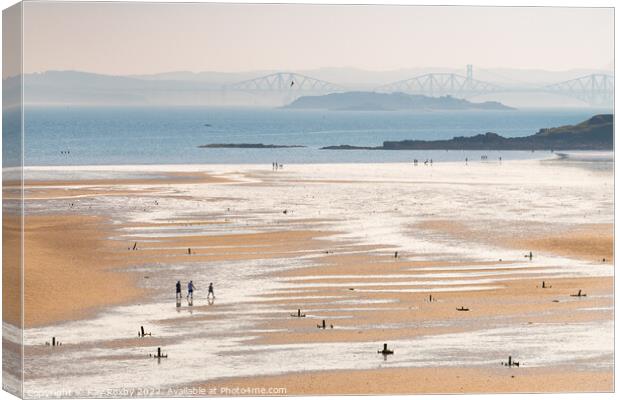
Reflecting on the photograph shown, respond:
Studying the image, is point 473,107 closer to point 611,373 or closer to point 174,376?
point 611,373

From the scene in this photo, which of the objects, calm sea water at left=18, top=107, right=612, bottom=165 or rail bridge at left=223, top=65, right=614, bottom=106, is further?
calm sea water at left=18, top=107, right=612, bottom=165

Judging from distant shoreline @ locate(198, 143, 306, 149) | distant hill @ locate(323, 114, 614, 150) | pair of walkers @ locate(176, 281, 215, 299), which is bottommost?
pair of walkers @ locate(176, 281, 215, 299)

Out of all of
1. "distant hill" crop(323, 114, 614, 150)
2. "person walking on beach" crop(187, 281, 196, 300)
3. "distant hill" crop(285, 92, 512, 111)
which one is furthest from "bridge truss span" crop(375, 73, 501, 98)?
"person walking on beach" crop(187, 281, 196, 300)

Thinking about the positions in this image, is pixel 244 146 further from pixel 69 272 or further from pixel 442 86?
pixel 69 272

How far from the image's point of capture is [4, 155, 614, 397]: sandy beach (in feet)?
119

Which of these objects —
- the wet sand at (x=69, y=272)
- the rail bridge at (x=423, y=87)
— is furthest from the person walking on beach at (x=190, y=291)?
the rail bridge at (x=423, y=87)

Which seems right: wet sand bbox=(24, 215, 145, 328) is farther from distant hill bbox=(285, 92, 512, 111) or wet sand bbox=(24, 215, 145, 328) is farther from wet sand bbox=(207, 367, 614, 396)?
distant hill bbox=(285, 92, 512, 111)

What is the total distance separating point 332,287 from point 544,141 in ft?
63.2

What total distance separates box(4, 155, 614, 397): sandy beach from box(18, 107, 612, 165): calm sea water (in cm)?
183

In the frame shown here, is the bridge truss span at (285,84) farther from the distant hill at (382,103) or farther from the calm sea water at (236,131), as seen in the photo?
the calm sea water at (236,131)

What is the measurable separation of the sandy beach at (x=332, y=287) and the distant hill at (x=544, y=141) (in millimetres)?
1044

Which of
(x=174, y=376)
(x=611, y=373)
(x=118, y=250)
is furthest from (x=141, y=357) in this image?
(x=611, y=373)

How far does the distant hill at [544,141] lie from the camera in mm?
42406

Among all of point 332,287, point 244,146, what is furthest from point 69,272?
point 244,146
